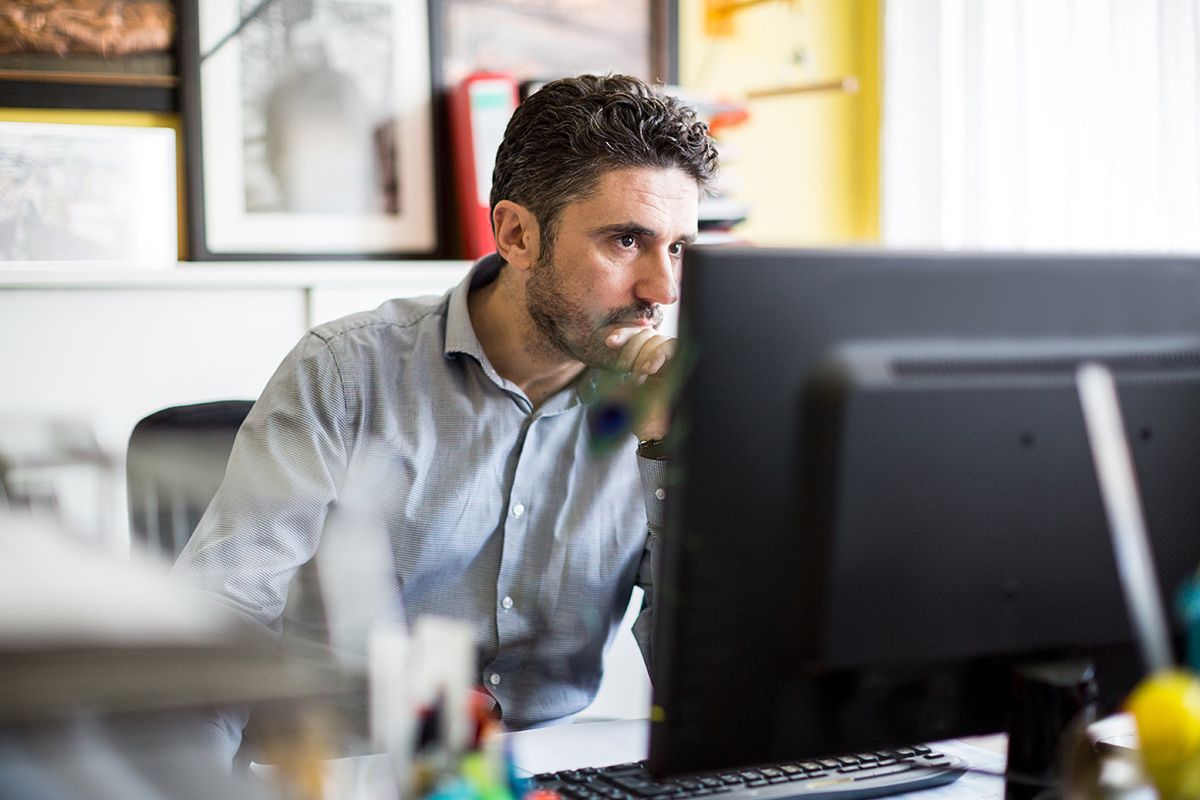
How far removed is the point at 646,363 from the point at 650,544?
23cm

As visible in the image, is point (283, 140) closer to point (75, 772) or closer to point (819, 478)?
point (819, 478)

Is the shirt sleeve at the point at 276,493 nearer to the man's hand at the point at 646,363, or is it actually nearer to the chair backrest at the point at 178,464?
the chair backrest at the point at 178,464

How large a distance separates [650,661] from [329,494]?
412mm

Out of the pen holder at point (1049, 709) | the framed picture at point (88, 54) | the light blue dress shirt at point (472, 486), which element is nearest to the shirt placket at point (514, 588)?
the light blue dress shirt at point (472, 486)

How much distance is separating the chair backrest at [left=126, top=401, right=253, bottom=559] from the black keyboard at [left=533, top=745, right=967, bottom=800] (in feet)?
1.53

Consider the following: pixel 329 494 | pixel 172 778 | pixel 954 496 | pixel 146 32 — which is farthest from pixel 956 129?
pixel 172 778

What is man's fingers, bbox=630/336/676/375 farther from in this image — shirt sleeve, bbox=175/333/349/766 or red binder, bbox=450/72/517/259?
red binder, bbox=450/72/517/259

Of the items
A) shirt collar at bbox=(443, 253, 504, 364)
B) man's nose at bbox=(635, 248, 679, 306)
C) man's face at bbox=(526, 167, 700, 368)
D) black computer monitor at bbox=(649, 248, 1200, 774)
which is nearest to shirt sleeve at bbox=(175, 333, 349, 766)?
shirt collar at bbox=(443, 253, 504, 364)

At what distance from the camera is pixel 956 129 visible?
2793 millimetres

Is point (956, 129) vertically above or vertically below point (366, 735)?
above

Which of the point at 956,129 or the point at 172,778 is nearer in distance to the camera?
the point at 172,778

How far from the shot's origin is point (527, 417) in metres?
1.62

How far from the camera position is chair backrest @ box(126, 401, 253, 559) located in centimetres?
131

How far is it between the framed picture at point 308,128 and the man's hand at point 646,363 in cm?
93
